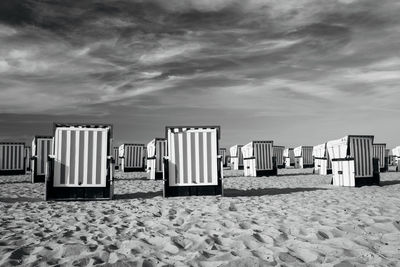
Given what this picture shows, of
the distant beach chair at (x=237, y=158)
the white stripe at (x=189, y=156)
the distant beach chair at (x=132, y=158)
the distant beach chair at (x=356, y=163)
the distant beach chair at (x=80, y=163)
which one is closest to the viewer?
the distant beach chair at (x=80, y=163)

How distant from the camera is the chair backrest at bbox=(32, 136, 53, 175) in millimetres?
15534

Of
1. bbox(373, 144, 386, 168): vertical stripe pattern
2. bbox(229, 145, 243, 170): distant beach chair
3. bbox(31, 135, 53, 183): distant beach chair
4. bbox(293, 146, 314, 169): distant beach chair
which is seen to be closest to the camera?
bbox(31, 135, 53, 183): distant beach chair

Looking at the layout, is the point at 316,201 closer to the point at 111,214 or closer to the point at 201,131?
the point at 201,131

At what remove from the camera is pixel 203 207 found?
743 centimetres

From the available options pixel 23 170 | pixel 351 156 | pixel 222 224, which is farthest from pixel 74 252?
pixel 23 170

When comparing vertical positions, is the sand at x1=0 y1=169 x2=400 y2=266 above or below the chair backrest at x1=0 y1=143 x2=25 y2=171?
below

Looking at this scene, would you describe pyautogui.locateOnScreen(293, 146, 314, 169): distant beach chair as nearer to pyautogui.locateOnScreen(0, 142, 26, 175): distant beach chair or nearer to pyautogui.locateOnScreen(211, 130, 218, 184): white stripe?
pyautogui.locateOnScreen(211, 130, 218, 184): white stripe

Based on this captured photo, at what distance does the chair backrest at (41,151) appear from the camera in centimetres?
1553

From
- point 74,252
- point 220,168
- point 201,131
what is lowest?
point 74,252

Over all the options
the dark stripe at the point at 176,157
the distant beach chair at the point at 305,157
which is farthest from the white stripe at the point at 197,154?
the distant beach chair at the point at 305,157

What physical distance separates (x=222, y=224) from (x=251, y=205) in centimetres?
226

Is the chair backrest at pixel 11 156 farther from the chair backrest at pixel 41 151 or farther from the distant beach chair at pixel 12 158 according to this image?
the chair backrest at pixel 41 151

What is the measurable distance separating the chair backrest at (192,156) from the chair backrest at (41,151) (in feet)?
28.6

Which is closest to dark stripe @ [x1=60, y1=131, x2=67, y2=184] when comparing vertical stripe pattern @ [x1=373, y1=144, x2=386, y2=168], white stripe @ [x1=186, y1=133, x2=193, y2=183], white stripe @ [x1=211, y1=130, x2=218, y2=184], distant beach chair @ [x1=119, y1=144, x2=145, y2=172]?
white stripe @ [x1=186, y1=133, x2=193, y2=183]
